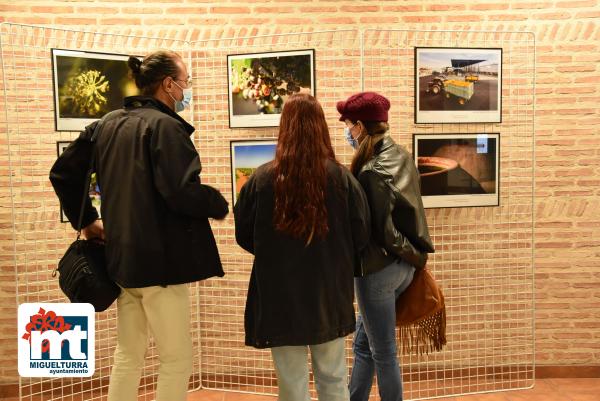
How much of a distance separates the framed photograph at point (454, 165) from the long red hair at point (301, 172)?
1521mm

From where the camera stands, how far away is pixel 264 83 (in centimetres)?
335

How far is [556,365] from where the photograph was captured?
3.74 metres

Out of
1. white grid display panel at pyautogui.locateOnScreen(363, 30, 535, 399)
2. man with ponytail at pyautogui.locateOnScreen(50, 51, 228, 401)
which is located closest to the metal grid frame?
white grid display panel at pyautogui.locateOnScreen(363, 30, 535, 399)

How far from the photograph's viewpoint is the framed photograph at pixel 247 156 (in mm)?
3395

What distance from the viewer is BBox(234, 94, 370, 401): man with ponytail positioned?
2000 mm

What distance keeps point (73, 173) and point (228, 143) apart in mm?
1429

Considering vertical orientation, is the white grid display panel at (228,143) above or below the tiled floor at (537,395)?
above

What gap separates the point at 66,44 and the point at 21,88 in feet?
1.29

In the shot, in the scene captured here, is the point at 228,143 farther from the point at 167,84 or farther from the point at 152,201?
the point at 152,201

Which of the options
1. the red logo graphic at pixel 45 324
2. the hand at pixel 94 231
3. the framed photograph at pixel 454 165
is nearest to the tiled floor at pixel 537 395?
the red logo graphic at pixel 45 324

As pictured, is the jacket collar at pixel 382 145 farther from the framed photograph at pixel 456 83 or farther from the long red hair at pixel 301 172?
the framed photograph at pixel 456 83

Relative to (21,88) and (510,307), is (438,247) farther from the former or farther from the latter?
(21,88)

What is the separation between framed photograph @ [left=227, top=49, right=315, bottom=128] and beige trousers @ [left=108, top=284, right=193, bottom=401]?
1.47 m

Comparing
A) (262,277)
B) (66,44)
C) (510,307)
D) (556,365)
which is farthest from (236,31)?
(556,365)
